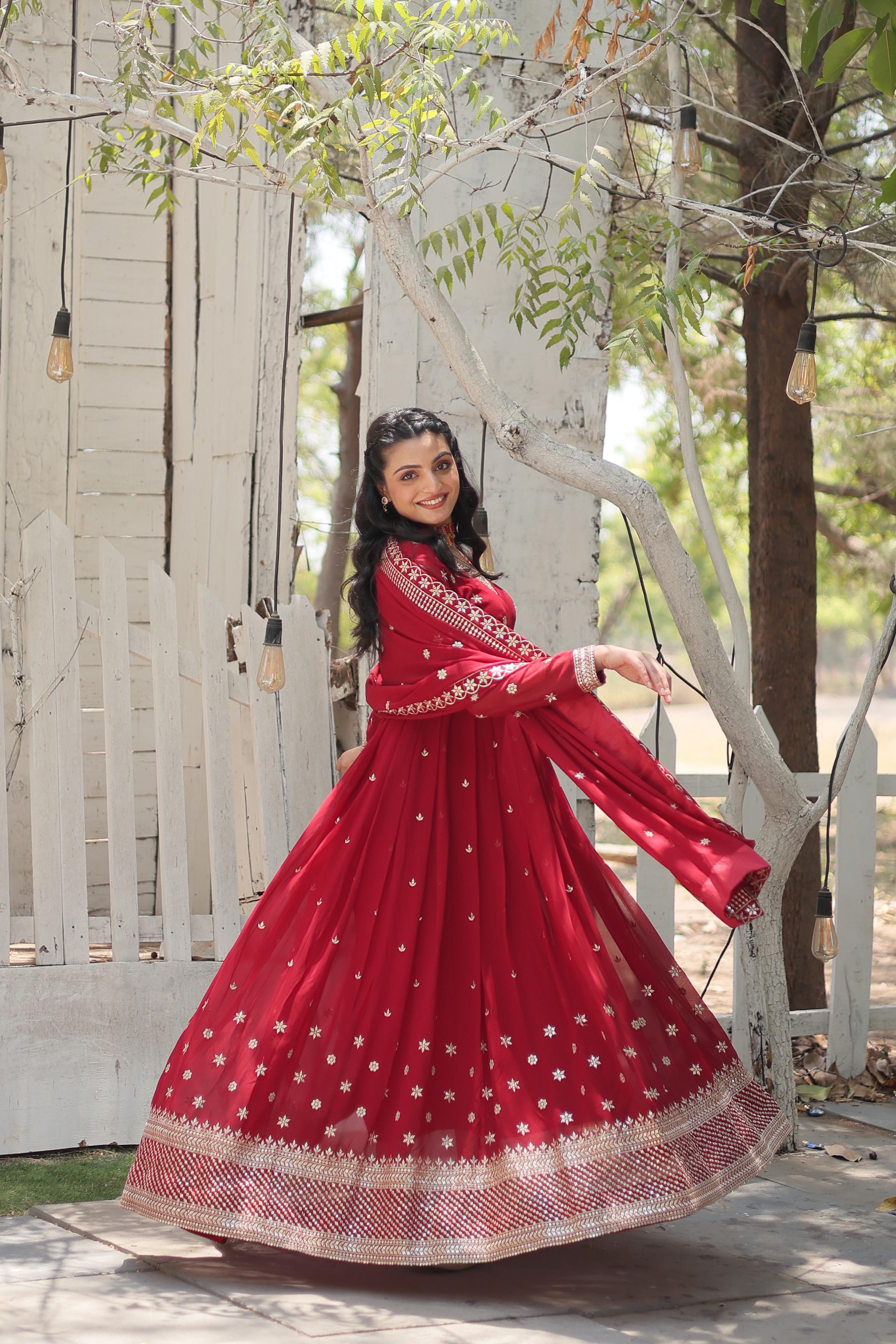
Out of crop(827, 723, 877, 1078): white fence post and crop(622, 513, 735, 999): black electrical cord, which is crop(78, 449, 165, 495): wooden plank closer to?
crop(622, 513, 735, 999): black electrical cord

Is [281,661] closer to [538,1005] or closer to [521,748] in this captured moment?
[521,748]

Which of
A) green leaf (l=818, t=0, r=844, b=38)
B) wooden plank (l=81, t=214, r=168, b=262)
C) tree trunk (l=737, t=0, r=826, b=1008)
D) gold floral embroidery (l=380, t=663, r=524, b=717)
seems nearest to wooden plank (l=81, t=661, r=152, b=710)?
wooden plank (l=81, t=214, r=168, b=262)

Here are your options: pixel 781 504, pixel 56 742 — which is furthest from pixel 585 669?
pixel 781 504

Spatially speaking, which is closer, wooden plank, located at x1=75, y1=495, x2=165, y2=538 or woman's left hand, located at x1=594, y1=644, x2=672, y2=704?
woman's left hand, located at x1=594, y1=644, x2=672, y2=704

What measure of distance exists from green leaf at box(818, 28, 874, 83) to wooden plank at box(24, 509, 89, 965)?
211 centimetres

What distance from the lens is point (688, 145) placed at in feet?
10.3

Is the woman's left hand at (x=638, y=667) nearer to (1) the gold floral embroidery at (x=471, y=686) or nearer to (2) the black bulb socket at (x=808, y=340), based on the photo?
(1) the gold floral embroidery at (x=471, y=686)

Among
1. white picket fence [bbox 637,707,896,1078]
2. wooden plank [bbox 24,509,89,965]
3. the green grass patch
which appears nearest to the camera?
the green grass patch

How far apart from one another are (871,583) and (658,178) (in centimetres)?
802

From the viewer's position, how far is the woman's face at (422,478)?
9.83 feet

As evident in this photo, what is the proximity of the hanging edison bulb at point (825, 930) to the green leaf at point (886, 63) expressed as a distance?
1761 millimetres

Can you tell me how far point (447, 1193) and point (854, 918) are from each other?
2143mm

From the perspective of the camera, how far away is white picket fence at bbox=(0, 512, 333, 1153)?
3604 millimetres

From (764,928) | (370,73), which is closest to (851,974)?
(764,928)
